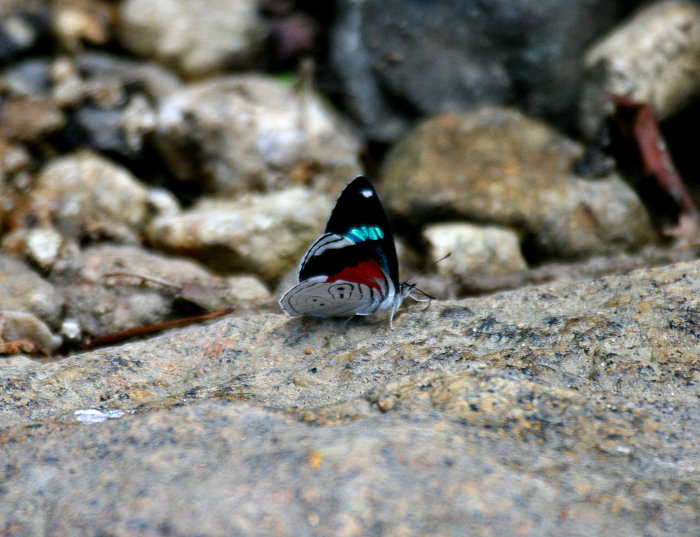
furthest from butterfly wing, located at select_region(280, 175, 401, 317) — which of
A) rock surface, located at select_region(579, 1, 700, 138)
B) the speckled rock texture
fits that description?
rock surface, located at select_region(579, 1, 700, 138)

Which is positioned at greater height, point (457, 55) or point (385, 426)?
point (457, 55)

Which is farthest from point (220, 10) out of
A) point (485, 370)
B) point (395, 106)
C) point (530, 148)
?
point (485, 370)

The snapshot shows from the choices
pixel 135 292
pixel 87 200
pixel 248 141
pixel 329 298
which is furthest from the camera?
pixel 248 141

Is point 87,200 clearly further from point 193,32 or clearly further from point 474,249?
point 474,249

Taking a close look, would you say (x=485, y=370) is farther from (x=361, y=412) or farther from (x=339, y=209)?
(x=339, y=209)

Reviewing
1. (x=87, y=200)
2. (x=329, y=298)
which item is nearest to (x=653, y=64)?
(x=329, y=298)

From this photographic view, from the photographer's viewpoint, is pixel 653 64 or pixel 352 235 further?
pixel 653 64

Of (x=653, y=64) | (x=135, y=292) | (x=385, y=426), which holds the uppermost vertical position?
(x=653, y=64)
